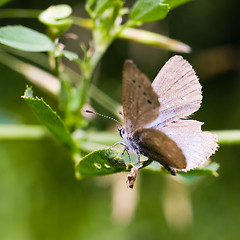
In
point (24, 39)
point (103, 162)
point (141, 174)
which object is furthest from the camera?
point (141, 174)

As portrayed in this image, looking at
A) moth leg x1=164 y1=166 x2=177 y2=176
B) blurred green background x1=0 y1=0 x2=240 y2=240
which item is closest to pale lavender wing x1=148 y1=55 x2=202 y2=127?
moth leg x1=164 y1=166 x2=177 y2=176

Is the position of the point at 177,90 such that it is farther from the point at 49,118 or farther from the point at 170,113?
the point at 49,118

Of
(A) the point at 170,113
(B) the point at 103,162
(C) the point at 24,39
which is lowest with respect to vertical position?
(B) the point at 103,162

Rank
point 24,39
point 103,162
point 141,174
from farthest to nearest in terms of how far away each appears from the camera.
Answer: point 141,174 < point 24,39 < point 103,162

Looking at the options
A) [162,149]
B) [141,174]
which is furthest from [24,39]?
[141,174]

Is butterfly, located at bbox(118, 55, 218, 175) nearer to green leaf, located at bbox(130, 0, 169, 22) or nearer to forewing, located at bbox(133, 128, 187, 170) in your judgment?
forewing, located at bbox(133, 128, 187, 170)

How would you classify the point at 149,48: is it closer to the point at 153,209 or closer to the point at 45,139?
the point at 153,209
